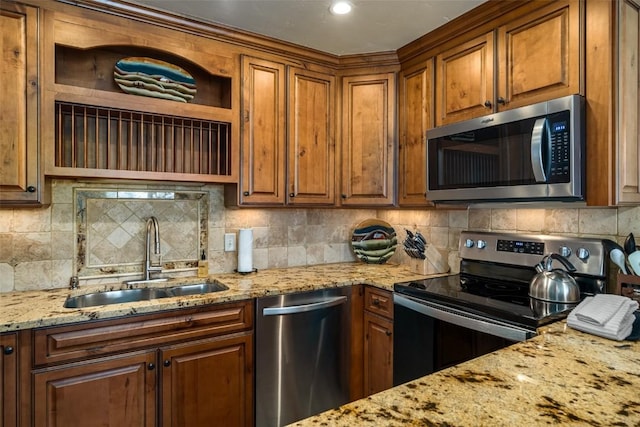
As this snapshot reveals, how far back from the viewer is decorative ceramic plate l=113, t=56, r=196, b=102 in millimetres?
2010

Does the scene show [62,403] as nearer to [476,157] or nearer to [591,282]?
[476,157]

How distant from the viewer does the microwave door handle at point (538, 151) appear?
63.7 inches

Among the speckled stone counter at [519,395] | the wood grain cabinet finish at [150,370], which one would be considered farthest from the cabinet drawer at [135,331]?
the speckled stone counter at [519,395]

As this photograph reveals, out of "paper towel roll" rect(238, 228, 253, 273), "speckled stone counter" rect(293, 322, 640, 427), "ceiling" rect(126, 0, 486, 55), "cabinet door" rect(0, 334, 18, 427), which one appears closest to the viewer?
"speckled stone counter" rect(293, 322, 640, 427)

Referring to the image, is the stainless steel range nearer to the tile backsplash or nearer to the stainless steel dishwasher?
the tile backsplash

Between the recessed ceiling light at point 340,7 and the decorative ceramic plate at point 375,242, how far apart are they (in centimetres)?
148

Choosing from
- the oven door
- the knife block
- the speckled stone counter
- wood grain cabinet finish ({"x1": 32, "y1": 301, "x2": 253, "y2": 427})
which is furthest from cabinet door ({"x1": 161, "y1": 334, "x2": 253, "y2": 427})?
the speckled stone counter

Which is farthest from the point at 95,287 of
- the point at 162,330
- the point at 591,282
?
the point at 591,282

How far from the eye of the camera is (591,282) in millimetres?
1754

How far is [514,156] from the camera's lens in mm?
1758

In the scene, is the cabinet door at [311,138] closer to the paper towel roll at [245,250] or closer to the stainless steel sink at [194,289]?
the paper towel roll at [245,250]

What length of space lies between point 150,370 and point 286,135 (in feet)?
4.97

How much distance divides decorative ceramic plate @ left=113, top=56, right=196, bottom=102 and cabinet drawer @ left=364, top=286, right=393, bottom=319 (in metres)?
1.57

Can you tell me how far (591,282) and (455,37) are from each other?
1.48m
